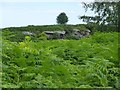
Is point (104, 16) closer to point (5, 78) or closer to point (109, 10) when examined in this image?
point (109, 10)

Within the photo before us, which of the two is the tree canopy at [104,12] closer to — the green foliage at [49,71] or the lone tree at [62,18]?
the lone tree at [62,18]

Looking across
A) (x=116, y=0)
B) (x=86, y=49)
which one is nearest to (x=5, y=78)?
(x=86, y=49)

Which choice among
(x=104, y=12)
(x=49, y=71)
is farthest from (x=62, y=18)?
(x=49, y=71)

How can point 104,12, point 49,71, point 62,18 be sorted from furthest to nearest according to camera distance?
point 62,18 < point 104,12 < point 49,71

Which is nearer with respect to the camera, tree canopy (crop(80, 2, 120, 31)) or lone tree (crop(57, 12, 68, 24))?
tree canopy (crop(80, 2, 120, 31))

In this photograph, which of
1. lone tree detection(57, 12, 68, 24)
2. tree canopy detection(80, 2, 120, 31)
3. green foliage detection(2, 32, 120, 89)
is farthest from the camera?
lone tree detection(57, 12, 68, 24)

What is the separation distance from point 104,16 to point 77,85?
49.4 feet

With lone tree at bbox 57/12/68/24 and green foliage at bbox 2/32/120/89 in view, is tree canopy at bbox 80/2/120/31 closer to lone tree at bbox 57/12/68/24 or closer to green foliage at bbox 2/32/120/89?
lone tree at bbox 57/12/68/24

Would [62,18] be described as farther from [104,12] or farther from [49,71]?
[49,71]

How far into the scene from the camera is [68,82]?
239 cm

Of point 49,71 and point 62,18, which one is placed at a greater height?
point 49,71

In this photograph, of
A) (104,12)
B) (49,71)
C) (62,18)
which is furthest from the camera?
(62,18)

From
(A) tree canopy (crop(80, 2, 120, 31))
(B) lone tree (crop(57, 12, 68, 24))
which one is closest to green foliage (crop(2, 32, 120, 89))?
(A) tree canopy (crop(80, 2, 120, 31))

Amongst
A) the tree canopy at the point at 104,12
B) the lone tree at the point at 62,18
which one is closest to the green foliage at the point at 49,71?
the tree canopy at the point at 104,12
